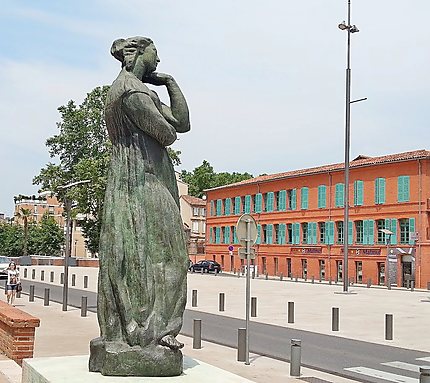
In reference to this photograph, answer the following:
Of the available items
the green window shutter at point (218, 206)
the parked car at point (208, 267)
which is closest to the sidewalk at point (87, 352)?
the parked car at point (208, 267)

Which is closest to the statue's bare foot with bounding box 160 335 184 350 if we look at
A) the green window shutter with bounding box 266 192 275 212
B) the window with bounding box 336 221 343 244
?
the window with bounding box 336 221 343 244

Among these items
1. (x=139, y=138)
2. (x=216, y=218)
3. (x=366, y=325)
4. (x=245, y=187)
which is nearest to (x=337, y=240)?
(x=245, y=187)

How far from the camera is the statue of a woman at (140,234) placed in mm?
5586

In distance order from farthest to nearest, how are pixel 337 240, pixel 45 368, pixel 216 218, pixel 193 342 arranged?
pixel 216 218, pixel 337 240, pixel 193 342, pixel 45 368

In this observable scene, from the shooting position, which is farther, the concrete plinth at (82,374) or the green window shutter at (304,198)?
the green window shutter at (304,198)

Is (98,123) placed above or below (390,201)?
above

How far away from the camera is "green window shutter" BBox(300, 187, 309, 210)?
5747 centimetres

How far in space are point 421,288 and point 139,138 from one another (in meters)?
41.5

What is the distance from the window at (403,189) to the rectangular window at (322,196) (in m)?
8.05

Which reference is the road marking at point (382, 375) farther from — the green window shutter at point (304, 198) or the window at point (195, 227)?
the window at point (195, 227)

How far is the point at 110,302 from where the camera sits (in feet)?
18.8

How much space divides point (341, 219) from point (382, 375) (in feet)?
137

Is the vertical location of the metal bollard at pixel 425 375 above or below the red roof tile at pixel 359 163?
below

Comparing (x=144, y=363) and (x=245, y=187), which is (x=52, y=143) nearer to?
(x=245, y=187)
